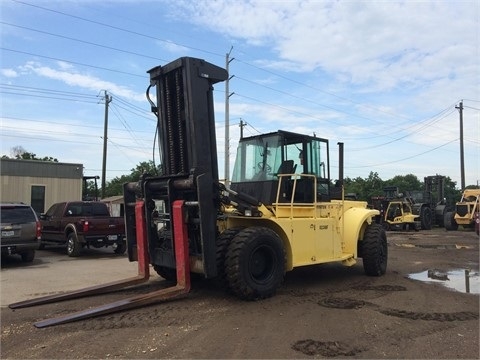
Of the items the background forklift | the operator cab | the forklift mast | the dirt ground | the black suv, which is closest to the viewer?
the dirt ground

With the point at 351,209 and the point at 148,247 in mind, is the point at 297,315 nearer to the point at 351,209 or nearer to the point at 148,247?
the point at 148,247

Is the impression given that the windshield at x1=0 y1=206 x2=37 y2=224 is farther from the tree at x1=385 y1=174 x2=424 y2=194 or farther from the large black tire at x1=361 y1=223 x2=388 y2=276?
the tree at x1=385 y1=174 x2=424 y2=194

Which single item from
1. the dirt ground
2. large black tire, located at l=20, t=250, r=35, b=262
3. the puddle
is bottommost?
the puddle

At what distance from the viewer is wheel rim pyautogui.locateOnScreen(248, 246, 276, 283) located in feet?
25.2

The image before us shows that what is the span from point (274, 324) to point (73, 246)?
1049cm

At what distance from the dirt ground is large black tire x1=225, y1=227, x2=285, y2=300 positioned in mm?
229

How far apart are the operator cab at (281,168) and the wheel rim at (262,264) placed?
3.47 ft

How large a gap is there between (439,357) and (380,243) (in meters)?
5.39

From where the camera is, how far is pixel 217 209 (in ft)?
25.2

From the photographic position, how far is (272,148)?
29.3 feet

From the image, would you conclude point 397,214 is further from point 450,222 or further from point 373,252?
point 373,252

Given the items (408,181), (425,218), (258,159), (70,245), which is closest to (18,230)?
(70,245)

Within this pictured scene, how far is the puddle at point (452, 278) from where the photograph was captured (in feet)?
29.8

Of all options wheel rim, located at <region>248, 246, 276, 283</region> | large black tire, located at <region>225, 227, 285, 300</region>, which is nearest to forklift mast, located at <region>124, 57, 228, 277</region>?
large black tire, located at <region>225, 227, 285, 300</region>
